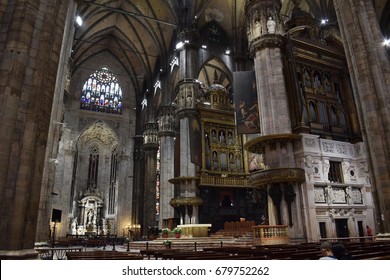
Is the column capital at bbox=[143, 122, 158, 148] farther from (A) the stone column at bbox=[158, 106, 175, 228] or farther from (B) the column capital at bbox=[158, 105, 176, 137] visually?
(A) the stone column at bbox=[158, 106, 175, 228]

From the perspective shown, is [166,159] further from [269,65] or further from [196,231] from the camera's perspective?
[269,65]

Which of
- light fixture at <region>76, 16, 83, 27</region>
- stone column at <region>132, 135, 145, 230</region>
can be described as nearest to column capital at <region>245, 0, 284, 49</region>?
light fixture at <region>76, 16, 83, 27</region>

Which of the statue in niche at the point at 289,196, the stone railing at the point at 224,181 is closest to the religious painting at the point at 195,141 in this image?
the stone railing at the point at 224,181

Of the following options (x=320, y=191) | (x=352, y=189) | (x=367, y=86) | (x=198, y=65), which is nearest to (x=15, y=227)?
(x=367, y=86)

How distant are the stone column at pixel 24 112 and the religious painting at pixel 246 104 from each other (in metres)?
10.5

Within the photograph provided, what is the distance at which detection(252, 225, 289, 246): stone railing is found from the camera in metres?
11.0

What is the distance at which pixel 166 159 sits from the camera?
2616cm

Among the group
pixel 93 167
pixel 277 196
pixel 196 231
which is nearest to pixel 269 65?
pixel 277 196

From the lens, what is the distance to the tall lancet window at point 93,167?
125 ft

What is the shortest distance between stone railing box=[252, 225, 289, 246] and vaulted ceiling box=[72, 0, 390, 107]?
48.1ft

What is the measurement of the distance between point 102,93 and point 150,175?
1270 centimetres

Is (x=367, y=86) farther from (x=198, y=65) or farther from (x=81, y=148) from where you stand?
(x=81, y=148)

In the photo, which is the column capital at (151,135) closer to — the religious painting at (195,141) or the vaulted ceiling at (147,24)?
the vaulted ceiling at (147,24)

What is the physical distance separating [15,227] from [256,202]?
1864 cm
